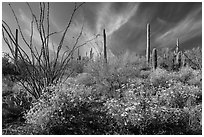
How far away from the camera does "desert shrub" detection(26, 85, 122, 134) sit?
13.4 ft

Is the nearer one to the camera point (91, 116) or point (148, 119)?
point (148, 119)

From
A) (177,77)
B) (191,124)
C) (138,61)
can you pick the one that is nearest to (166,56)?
(138,61)

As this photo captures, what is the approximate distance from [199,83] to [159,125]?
4.25m

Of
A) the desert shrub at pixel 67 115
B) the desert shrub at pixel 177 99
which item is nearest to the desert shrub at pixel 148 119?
the desert shrub at pixel 67 115

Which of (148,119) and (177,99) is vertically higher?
(177,99)

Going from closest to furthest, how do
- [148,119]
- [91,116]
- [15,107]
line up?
1. [148,119]
2. [91,116]
3. [15,107]

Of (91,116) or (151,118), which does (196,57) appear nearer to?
(151,118)

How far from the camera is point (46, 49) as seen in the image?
15.0 ft

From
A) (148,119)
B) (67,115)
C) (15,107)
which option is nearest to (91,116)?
(67,115)

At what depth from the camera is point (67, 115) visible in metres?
4.36

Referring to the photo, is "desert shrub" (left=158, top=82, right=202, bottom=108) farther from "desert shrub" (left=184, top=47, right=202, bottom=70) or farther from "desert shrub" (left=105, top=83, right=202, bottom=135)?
"desert shrub" (left=184, top=47, right=202, bottom=70)

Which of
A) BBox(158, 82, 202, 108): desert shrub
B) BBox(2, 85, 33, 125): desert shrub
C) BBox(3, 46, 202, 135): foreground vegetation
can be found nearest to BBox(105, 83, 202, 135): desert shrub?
BBox(3, 46, 202, 135): foreground vegetation

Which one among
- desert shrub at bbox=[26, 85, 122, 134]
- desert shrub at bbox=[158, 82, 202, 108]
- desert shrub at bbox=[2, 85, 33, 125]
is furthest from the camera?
desert shrub at bbox=[158, 82, 202, 108]

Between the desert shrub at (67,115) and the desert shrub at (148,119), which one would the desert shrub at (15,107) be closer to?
the desert shrub at (67,115)
